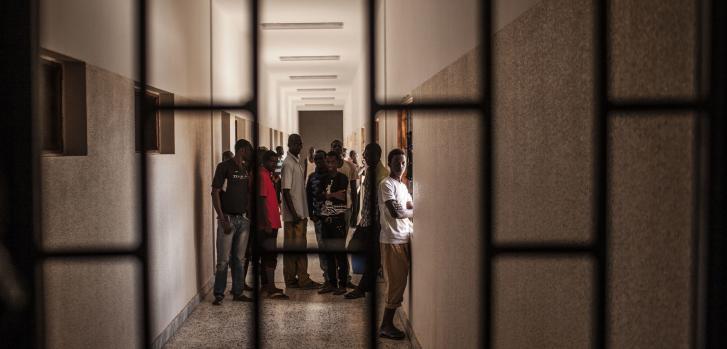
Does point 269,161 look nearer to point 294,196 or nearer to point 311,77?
point 294,196

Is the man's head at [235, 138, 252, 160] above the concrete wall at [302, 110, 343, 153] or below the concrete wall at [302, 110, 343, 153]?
below

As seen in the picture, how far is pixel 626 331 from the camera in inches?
51.6

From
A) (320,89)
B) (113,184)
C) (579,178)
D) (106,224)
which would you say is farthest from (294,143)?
(320,89)

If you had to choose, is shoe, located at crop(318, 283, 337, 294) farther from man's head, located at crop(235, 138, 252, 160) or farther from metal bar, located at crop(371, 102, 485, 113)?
metal bar, located at crop(371, 102, 485, 113)

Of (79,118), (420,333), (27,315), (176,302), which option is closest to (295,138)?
(176,302)

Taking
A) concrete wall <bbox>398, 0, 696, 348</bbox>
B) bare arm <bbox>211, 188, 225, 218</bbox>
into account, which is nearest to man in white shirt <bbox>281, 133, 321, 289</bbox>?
bare arm <bbox>211, 188, 225, 218</bbox>

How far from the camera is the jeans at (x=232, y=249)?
5.56 meters

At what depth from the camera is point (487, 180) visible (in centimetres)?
128

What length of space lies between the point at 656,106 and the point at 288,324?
441 cm

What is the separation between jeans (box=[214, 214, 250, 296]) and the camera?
556 cm

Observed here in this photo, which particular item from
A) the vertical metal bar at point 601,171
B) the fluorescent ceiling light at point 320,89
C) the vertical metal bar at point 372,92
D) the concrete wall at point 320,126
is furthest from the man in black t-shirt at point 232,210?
the concrete wall at point 320,126

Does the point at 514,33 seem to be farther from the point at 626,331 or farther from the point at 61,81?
the point at 61,81

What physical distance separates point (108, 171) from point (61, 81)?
2.30 feet

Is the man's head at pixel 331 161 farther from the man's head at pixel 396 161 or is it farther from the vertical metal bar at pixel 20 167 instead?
the vertical metal bar at pixel 20 167
